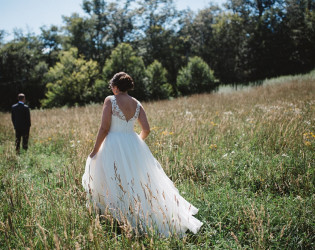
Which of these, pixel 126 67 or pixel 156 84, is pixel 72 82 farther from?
pixel 156 84

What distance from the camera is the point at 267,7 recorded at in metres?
34.9

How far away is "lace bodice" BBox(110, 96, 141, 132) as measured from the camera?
9.37 ft

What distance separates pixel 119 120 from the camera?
290 cm

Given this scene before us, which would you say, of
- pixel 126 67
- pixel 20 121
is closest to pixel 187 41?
pixel 126 67

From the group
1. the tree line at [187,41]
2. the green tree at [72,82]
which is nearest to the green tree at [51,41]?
the tree line at [187,41]

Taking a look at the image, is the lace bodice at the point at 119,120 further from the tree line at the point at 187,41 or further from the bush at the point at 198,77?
the tree line at the point at 187,41

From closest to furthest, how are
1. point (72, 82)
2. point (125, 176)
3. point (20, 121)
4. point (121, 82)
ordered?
point (125, 176) < point (121, 82) < point (20, 121) < point (72, 82)

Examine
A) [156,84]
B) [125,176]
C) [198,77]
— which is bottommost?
[125,176]

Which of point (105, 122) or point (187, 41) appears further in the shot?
point (187, 41)

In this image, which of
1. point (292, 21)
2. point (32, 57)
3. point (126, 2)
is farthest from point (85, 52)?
point (292, 21)

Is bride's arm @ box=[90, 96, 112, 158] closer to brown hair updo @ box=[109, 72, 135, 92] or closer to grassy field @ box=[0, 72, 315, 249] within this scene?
brown hair updo @ box=[109, 72, 135, 92]

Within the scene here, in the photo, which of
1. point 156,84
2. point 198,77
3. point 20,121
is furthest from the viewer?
point 198,77

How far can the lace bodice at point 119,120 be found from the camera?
2855 millimetres

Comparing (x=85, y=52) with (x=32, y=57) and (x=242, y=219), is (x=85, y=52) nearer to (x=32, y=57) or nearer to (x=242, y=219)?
(x=32, y=57)
